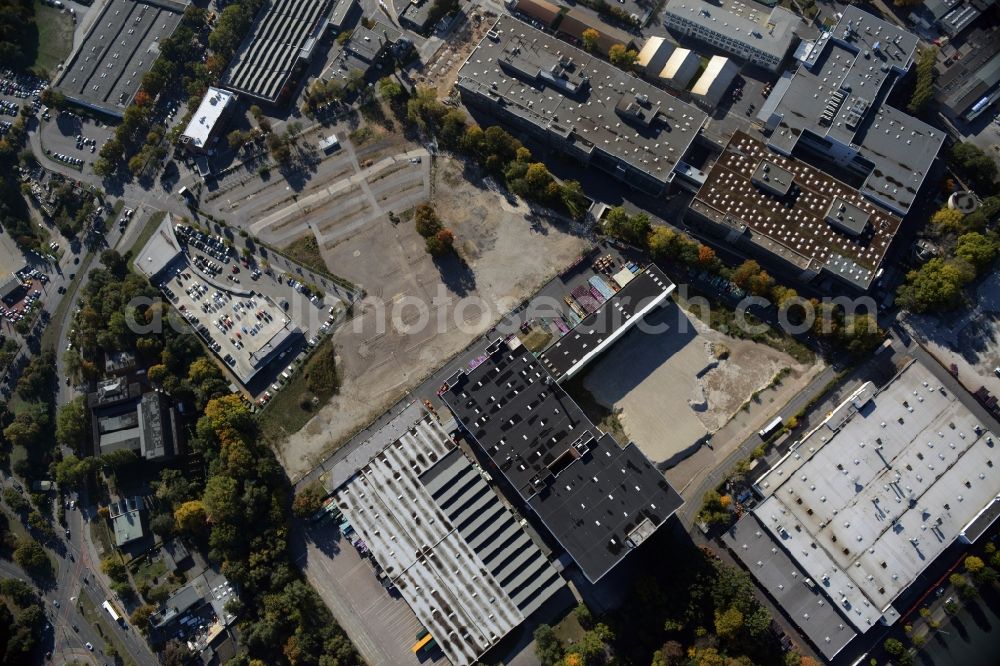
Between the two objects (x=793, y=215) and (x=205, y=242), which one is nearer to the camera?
(x=793, y=215)

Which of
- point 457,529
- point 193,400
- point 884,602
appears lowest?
point 884,602


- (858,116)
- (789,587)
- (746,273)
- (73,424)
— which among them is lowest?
(789,587)

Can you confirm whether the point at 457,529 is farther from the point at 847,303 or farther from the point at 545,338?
the point at 847,303

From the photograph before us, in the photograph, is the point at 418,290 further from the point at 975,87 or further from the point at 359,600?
the point at 975,87

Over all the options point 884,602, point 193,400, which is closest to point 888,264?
point 884,602

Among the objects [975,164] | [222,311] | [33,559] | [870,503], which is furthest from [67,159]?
[975,164]

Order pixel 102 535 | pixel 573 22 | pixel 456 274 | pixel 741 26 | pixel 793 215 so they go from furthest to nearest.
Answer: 1. pixel 573 22
2. pixel 741 26
3. pixel 456 274
4. pixel 102 535
5. pixel 793 215

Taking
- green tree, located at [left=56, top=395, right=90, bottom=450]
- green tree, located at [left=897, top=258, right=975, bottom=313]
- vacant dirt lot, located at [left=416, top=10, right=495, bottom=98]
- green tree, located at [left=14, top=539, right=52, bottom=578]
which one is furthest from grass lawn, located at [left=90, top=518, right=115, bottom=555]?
green tree, located at [left=897, top=258, right=975, bottom=313]
